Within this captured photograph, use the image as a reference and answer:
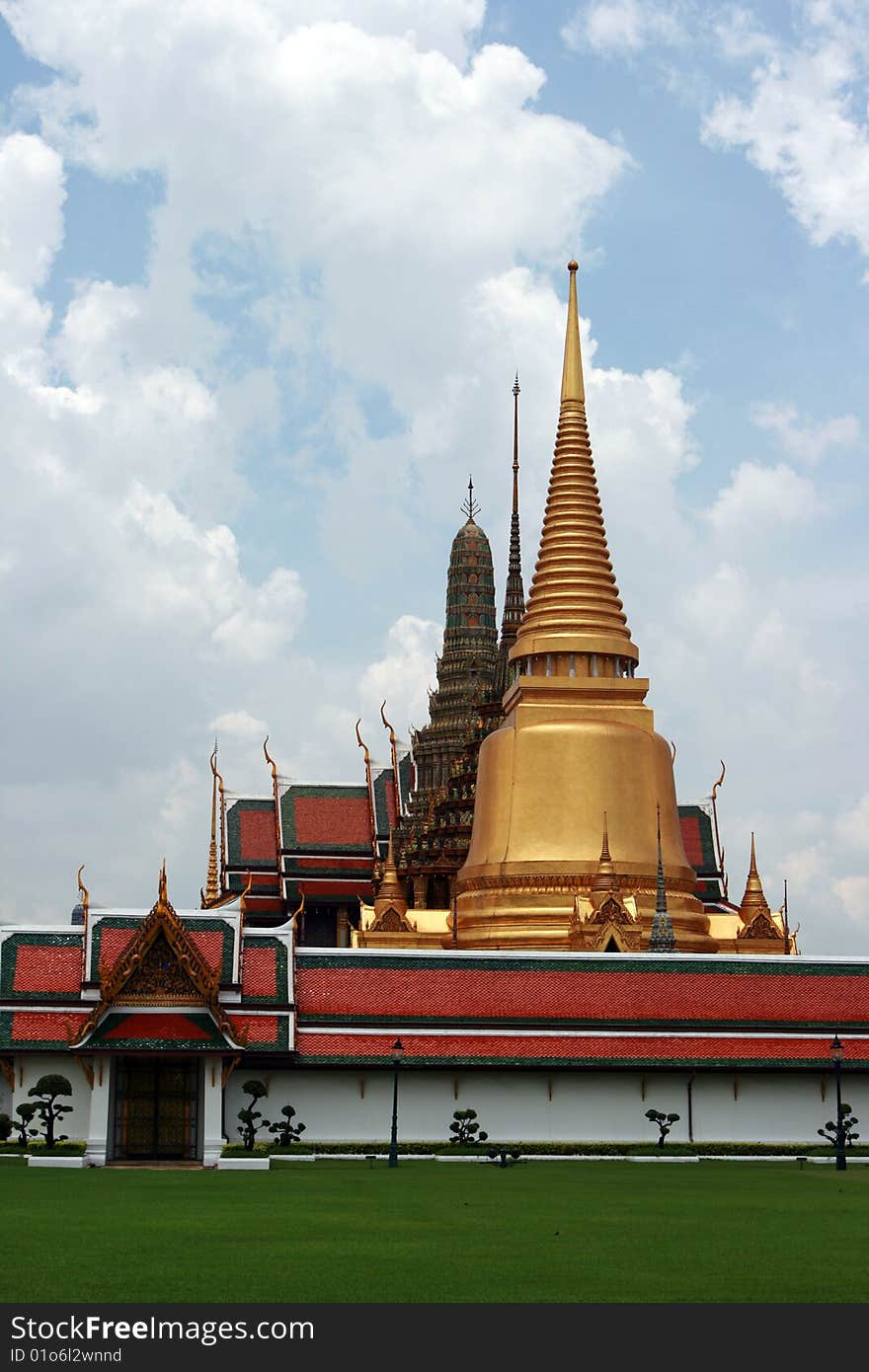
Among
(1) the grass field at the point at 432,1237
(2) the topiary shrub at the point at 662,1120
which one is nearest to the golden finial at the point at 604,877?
(2) the topiary shrub at the point at 662,1120

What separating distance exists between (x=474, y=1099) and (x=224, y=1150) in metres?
4.92

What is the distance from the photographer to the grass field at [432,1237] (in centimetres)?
1295

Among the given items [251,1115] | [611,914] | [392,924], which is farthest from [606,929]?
[251,1115]

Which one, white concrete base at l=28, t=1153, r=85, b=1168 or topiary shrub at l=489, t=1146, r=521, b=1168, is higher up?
topiary shrub at l=489, t=1146, r=521, b=1168

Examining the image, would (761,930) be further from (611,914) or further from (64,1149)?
(64,1149)

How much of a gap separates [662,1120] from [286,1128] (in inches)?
232

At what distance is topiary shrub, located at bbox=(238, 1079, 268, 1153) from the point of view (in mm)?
29441

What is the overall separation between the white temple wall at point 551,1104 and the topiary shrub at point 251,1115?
14.3 inches

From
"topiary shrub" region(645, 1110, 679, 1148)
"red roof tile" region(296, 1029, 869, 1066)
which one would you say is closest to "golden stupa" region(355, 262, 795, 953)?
"red roof tile" region(296, 1029, 869, 1066)

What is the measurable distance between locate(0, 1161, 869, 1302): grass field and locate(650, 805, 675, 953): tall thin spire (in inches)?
540

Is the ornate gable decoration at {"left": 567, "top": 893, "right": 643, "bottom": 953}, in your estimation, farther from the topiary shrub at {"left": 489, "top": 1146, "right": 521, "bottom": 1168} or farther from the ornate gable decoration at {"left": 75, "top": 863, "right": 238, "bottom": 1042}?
the ornate gable decoration at {"left": 75, "top": 863, "right": 238, "bottom": 1042}

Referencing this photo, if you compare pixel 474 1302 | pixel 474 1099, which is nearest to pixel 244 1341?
pixel 474 1302

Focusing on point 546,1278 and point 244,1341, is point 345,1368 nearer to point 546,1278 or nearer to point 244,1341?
point 244,1341

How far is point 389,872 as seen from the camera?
49312 mm
